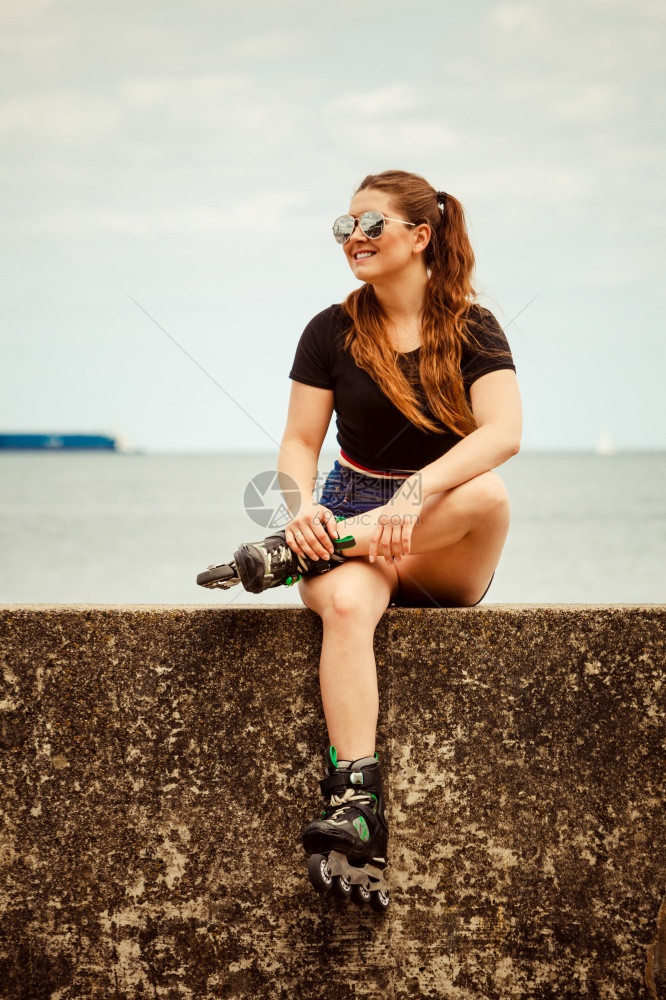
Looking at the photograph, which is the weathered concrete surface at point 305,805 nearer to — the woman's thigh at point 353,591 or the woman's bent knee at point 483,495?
the woman's thigh at point 353,591

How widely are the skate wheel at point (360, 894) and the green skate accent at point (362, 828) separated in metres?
0.14

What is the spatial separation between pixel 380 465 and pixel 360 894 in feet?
3.69

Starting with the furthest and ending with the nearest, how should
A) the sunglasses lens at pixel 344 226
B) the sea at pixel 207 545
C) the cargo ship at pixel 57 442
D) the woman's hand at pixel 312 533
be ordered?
the cargo ship at pixel 57 442 < the sea at pixel 207 545 < the sunglasses lens at pixel 344 226 < the woman's hand at pixel 312 533

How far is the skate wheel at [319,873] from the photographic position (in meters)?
1.90

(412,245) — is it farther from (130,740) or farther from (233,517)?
(233,517)

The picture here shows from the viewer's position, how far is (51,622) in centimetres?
219

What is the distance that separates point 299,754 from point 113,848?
483 millimetres

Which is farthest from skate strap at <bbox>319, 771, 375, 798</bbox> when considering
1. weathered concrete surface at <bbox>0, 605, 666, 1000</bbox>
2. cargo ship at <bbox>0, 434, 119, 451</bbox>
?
cargo ship at <bbox>0, 434, 119, 451</bbox>

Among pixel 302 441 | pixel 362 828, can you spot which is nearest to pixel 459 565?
pixel 302 441

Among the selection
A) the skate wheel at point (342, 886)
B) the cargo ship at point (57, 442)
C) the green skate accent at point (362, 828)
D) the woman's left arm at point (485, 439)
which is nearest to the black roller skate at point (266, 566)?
the woman's left arm at point (485, 439)

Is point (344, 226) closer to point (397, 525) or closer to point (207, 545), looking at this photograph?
point (397, 525)

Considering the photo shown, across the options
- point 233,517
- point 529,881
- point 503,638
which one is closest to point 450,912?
point 529,881

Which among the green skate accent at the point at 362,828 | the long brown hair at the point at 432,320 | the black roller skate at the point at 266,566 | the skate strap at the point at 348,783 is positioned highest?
the long brown hair at the point at 432,320
